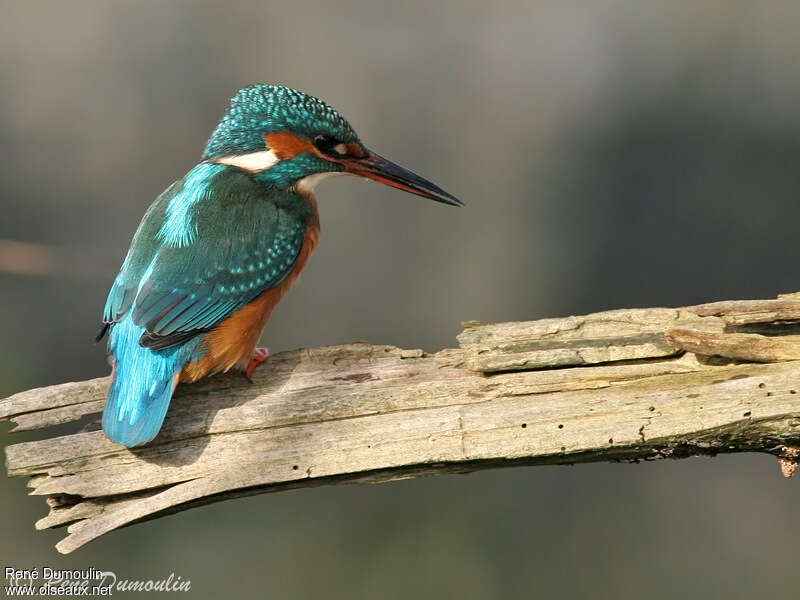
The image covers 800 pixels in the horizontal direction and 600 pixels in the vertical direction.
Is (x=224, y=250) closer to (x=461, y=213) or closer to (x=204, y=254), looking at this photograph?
(x=204, y=254)

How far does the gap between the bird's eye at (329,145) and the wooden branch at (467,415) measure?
2.59ft

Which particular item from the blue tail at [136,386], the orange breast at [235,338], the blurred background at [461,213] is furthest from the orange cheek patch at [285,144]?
the blurred background at [461,213]

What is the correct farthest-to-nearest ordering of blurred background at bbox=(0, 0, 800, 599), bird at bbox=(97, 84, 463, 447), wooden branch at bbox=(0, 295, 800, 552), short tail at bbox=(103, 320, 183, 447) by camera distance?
1. blurred background at bbox=(0, 0, 800, 599)
2. bird at bbox=(97, 84, 463, 447)
3. short tail at bbox=(103, 320, 183, 447)
4. wooden branch at bbox=(0, 295, 800, 552)

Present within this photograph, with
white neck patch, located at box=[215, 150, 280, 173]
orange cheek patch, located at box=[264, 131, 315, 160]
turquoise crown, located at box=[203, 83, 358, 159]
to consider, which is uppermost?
turquoise crown, located at box=[203, 83, 358, 159]

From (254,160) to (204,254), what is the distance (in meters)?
0.45

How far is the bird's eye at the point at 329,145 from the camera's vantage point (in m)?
3.39

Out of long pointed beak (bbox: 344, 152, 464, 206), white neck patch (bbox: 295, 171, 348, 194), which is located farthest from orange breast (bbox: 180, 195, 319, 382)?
long pointed beak (bbox: 344, 152, 464, 206)

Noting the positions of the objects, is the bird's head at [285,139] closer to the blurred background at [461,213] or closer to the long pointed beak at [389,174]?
the long pointed beak at [389,174]

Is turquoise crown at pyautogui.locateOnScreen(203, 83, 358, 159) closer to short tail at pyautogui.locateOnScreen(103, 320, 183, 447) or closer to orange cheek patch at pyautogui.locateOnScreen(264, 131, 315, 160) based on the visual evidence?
orange cheek patch at pyautogui.locateOnScreen(264, 131, 315, 160)

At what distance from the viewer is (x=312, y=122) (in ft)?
11.0

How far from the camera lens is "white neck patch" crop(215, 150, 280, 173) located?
3.39m

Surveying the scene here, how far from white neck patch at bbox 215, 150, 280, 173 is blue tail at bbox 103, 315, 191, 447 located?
0.69 m

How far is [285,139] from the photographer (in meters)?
3.37

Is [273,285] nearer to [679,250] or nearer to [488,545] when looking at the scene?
[488,545]
